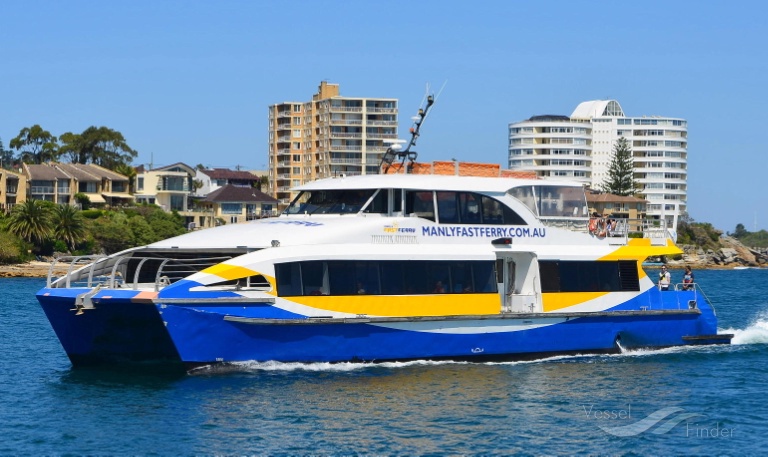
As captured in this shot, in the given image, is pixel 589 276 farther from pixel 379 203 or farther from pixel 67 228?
pixel 67 228

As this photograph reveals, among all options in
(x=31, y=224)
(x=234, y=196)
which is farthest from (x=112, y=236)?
(x=234, y=196)

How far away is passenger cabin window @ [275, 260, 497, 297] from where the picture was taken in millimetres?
21719

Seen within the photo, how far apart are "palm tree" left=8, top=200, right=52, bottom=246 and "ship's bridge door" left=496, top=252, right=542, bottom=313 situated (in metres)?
51.2

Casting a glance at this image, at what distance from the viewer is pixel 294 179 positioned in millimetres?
122188

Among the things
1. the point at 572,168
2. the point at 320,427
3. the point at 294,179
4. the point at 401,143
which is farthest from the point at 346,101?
the point at 320,427

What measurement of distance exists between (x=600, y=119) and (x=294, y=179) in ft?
163

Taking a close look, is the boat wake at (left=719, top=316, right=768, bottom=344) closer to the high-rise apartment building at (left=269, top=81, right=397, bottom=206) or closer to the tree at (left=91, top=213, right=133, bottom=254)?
the tree at (left=91, top=213, right=133, bottom=254)

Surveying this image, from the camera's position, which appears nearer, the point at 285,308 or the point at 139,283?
the point at 285,308

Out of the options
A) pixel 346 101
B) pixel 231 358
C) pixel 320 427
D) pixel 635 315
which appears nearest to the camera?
pixel 320 427

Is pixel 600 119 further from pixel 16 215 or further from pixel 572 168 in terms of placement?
pixel 16 215

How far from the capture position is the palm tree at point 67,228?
71.4 m

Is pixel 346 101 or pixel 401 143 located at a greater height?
pixel 346 101
